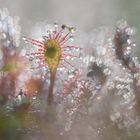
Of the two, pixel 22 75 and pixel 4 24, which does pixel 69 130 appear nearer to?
pixel 22 75

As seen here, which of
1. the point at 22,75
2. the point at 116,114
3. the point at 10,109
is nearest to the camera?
the point at 10,109

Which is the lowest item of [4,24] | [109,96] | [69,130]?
[69,130]

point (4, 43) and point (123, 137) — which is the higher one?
point (4, 43)

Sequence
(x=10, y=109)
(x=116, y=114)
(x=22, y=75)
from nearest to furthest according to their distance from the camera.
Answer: (x=10, y=109), (x=22, y=75), (x=116, y=114)

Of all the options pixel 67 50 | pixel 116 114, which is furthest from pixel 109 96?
pixel 67 50

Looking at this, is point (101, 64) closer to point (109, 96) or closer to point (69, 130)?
point (109, 96)

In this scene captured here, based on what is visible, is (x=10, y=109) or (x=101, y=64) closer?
(x=10, y=109)
